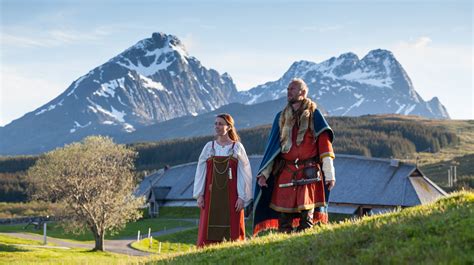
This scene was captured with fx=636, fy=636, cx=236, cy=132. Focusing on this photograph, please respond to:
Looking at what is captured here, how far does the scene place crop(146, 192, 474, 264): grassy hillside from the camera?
323 inches

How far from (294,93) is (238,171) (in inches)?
97.8

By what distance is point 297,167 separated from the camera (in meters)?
12.1

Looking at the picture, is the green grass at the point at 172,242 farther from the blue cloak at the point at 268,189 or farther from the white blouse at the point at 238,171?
the blue cloak at the point at 268,189

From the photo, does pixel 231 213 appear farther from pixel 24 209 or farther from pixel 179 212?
pixel 24 209

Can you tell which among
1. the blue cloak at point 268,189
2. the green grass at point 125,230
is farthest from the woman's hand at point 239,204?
the green grass at point 125,230

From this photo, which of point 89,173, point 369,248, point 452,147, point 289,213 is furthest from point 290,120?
point 452,147

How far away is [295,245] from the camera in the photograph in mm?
9898

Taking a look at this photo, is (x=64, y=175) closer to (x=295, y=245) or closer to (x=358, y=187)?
(x=358, y=187)

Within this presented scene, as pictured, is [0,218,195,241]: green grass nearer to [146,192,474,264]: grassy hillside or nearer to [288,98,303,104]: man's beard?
[288,98,303,104]: man's beard

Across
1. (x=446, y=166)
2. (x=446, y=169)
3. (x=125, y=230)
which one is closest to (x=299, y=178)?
(x=125, y=230)

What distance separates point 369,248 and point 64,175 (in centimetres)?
4698

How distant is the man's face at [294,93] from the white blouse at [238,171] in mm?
2000

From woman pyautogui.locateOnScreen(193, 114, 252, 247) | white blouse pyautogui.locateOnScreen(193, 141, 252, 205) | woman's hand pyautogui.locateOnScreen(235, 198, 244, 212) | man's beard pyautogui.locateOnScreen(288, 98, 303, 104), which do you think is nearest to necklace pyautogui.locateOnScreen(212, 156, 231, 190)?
woman pyautogui.locateOnScreen(193, 114, 252, 247)

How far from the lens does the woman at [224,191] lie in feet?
45.4
